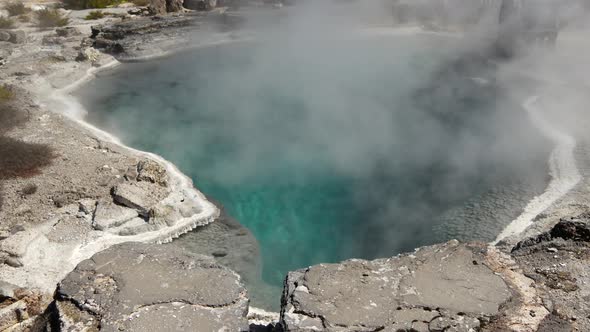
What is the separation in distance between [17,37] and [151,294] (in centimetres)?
1498

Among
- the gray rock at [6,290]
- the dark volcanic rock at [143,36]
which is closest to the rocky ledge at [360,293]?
the gray rock at [6,290]

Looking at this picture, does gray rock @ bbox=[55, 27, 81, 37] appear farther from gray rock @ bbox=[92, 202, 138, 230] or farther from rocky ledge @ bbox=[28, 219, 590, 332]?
rocky ledge @ bbox=[28, 219, 590, 332]

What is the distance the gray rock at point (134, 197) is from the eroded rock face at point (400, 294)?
4.27 metres

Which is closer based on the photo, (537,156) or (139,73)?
(537,156)

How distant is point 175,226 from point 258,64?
9304 millimetres

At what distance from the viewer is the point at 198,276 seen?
550 cm

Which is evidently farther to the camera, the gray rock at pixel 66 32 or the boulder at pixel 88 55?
the gray rock at pixel 66 32

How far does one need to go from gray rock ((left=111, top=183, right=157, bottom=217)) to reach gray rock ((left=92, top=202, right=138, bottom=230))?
0.10m

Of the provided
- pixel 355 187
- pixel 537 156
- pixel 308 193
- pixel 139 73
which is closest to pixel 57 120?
pixel 139 73

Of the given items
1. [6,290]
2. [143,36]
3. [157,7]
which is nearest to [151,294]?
[6,290]

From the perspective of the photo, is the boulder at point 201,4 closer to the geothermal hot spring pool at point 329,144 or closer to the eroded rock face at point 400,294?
the geothermal hot spring pool at point 329,144

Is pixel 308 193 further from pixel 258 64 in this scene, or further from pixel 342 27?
pixel 342 27

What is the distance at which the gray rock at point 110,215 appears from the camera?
8422 millimetres

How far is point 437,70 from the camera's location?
15953 millimetres
